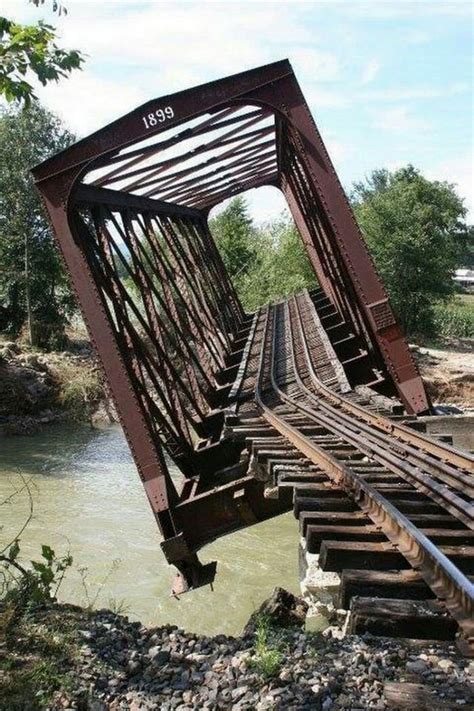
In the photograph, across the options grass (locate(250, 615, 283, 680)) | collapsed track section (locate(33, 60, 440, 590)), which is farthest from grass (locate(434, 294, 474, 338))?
grass (locate(250, 615, 283, 680))

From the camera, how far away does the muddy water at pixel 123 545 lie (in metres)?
9.51

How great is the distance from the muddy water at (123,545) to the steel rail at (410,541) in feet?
9.50

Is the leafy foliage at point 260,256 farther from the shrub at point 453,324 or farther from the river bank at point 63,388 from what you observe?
the shrub at point 453,324

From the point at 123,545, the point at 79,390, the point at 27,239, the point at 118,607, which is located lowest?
the point at 123,545

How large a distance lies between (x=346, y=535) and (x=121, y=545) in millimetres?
9587

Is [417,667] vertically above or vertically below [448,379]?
above

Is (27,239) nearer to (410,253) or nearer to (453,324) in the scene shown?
(410,253)

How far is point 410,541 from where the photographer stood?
343 centimetres

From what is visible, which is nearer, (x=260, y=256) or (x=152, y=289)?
(x=152, y=289)

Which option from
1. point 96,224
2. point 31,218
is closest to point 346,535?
point 96,224

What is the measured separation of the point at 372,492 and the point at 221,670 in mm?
1404

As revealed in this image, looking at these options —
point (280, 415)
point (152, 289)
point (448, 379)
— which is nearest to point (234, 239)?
point (448, 379)

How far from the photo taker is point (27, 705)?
12.6ft

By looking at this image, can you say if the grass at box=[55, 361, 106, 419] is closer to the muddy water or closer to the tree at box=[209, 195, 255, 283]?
the muddy water
